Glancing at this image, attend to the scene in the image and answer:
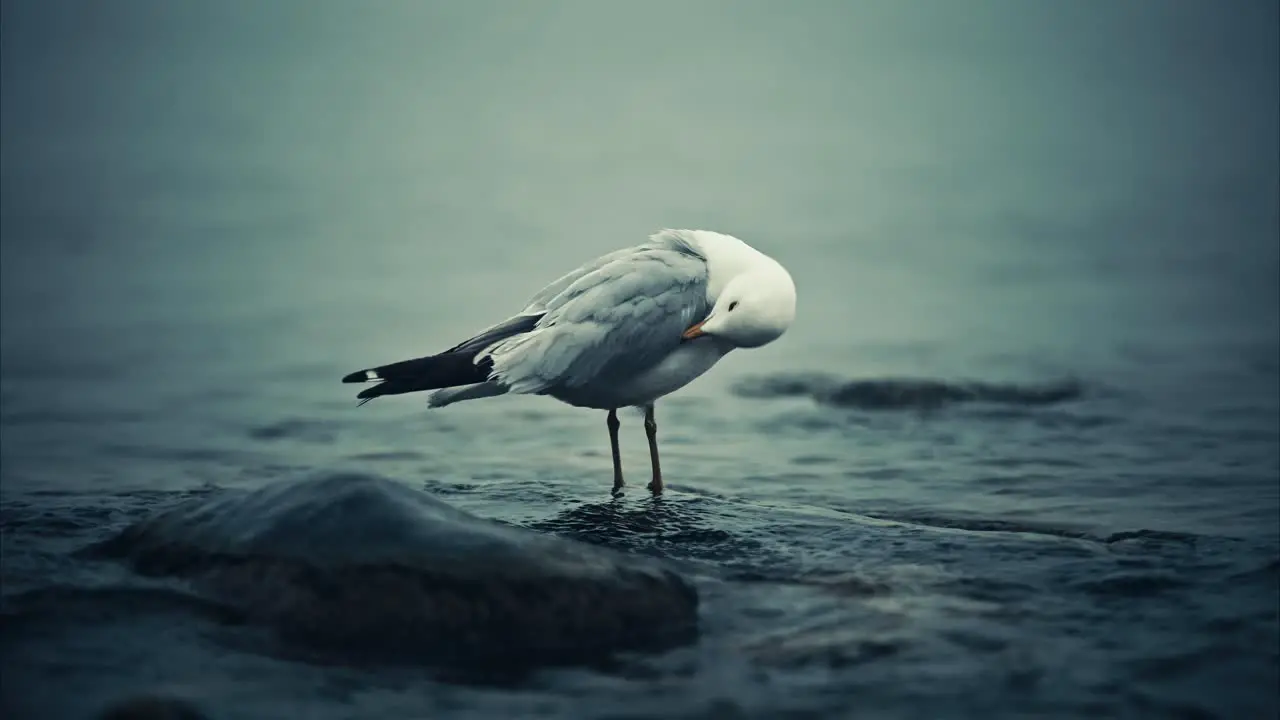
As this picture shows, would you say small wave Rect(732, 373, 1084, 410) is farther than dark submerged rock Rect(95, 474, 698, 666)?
Yes

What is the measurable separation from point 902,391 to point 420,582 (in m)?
5.52

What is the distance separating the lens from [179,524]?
5.58 meters

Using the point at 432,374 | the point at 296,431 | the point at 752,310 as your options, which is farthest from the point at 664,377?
the point at 296,431

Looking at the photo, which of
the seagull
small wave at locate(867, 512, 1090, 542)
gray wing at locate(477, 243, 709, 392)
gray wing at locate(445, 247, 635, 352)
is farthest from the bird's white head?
small wave at locate(867, 512, 1090, 542)

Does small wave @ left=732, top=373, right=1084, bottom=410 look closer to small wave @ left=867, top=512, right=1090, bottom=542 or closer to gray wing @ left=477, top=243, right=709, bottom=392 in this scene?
small wave @ left=867, top=512, right=1090, bottom=542

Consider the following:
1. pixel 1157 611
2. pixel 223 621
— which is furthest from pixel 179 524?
pixel 1157 611

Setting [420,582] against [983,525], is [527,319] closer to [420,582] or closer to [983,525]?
[983,525]

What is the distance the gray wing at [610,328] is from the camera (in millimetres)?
6980

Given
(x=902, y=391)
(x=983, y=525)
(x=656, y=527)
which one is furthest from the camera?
(x=902, y=391)

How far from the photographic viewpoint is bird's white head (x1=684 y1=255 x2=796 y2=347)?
6.85 meters

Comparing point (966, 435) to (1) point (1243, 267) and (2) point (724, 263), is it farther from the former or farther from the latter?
(1) point (1243, 267)

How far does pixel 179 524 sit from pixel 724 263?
2847mm

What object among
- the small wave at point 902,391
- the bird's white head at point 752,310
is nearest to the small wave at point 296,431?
the small wave at point 902,391

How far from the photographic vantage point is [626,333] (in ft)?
22.9
